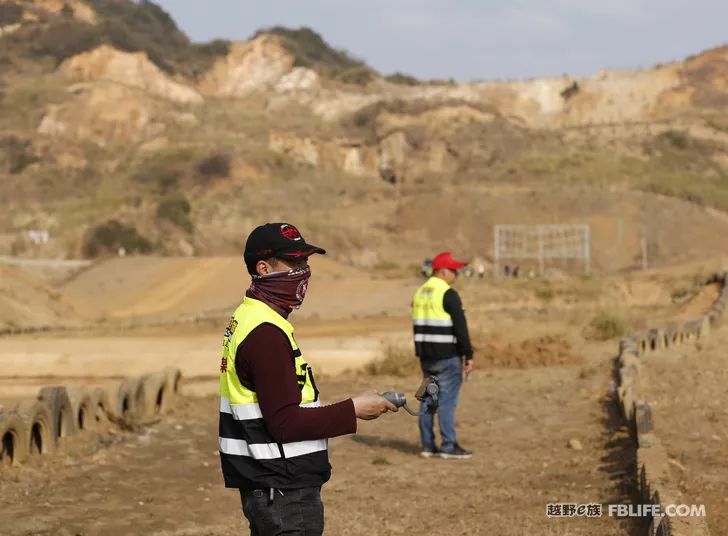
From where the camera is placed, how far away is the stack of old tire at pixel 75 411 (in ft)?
31.0

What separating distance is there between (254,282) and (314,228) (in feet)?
154

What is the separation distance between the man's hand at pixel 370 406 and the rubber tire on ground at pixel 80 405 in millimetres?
7349

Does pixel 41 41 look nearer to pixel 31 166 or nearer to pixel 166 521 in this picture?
pixel 31 166

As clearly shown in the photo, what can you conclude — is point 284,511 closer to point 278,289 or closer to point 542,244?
point 278,289

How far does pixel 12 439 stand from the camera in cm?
943

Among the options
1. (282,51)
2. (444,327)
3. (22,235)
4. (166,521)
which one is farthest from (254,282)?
(282,51)

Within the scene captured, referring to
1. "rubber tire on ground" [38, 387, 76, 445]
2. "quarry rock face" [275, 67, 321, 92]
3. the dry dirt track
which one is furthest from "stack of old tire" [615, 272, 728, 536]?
"quarry rock face" [275, 67, 321, 92]

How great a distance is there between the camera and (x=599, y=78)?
95438 mm

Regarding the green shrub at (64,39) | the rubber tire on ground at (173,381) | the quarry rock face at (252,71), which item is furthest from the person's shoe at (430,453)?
the quarry rock face at (252,71)

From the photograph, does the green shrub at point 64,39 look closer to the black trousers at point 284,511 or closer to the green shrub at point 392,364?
the green shrub at point 392,364

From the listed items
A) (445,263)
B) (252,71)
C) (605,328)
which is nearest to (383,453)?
(445,263)

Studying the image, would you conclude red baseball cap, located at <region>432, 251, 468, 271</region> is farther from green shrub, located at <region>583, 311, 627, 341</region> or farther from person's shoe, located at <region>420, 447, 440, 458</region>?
green shrub, located at <region>583, 311, 627, 341</region>

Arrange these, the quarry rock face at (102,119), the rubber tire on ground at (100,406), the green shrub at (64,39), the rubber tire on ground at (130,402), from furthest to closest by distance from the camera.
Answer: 1. the green shrub at (64,39)
2. the quarry rock face at (102,119)
3. the rubber tire on ground at (130,402)
4. the rubber tire on ground at (100,406)

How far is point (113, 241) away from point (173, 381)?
3806cm
